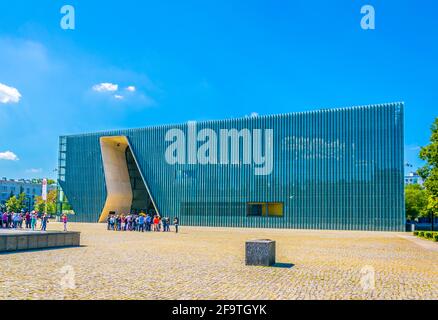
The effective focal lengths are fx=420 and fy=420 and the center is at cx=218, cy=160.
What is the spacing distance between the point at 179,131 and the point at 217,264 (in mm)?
45480

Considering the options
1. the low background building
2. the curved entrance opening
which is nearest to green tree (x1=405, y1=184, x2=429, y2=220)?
the curved entrance opening

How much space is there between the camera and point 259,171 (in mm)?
53938

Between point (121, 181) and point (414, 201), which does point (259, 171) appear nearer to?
point (121, 181)

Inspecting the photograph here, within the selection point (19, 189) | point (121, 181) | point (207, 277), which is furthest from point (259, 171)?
point (19, 189)

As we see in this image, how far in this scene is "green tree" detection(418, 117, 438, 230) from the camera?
29406 millimetres

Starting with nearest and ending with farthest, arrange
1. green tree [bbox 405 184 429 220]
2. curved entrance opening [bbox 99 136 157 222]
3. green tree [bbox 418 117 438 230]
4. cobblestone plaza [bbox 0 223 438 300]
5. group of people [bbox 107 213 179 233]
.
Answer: cobblestone plaza [bbox 0 223 438 300], green tree [bbox 418 117 438 230], group of people [bbox 107 213 179 233], curved entrance opening [bbox 99 136 157 222], green tree [bbox 405 184 429 220]

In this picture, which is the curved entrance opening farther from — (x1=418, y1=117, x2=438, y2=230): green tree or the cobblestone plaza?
the cobblestone plaza

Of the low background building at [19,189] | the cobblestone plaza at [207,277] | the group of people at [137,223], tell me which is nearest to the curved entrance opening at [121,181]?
the group of people at [137,223]

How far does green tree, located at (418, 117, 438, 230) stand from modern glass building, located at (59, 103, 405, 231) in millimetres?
15142

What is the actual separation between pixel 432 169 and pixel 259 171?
25679mm

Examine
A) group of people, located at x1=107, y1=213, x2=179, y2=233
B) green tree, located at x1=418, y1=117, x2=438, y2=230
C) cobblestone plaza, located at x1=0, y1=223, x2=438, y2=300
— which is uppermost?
green tree, located at x1=418, y1=117, x2=438, y2=230

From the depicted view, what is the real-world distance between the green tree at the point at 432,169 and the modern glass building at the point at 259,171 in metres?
15.1

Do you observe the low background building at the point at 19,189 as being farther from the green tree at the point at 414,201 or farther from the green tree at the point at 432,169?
the green tree at the point at 432,169
